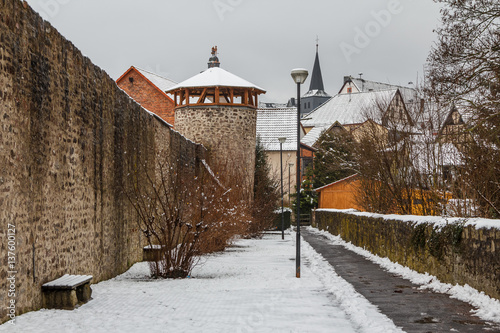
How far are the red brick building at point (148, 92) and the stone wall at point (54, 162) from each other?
80.5 ft

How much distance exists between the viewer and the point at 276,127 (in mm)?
55531

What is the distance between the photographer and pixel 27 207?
8156 millimetres

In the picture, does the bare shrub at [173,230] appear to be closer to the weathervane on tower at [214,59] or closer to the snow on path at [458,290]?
the snow on path at [458,290]

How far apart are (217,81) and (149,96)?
9.77 m

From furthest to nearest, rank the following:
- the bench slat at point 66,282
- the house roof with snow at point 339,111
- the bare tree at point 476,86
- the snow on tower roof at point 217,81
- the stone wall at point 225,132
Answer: the house roof with snow at point 339,111, the snow on tower roof at point 217,81, the stone wall at point 225,132, the bare tree at point 476,86, the bench slat at point 66,282

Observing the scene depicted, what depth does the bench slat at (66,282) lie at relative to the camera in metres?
8.45

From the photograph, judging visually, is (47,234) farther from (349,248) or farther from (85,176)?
(349,248)

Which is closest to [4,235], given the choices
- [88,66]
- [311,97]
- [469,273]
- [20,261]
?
[20,261]

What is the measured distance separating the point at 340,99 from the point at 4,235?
79314 millimetres

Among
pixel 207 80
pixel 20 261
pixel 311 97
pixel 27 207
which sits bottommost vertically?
pixel 20 261

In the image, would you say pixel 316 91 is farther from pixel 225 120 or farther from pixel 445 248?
pixel 445 248

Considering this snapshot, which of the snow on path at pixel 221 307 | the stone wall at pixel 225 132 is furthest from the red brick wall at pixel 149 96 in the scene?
the snow on path at pixel 221 307

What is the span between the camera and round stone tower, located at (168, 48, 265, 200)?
2883 centimetres

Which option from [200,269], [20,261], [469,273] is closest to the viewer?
[20,261]
